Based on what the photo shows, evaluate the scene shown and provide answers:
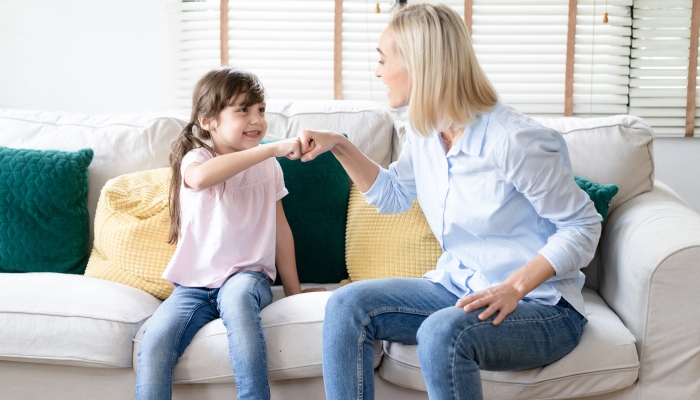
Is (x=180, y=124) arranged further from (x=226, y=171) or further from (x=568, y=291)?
(x=568, y=291)

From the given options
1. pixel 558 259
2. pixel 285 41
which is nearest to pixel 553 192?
pixel 558 259

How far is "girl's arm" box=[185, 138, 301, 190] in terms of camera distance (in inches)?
60.4

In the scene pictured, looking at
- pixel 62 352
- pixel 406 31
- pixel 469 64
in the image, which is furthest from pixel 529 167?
pixel 62 352

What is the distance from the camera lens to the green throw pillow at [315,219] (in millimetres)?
1913

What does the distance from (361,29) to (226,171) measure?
1.21m

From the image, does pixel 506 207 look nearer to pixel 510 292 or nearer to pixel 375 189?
pixel 510 292

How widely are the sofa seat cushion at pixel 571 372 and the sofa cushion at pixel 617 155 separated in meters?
0.56

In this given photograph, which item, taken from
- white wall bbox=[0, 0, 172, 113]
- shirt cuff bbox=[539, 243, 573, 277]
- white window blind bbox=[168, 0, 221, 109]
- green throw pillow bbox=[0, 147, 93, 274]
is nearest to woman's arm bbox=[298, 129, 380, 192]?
shirt cuff bbox=[539, 243, 573, 277]

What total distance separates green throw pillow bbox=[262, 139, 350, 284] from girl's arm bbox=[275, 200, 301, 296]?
99 mm

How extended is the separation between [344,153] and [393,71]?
10.3 inches

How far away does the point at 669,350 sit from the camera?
4.63ft

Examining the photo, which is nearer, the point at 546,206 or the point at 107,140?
the point at 546,206

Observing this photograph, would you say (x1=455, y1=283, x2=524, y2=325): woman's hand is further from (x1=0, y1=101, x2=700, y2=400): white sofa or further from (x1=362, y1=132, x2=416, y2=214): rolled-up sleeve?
(x1=362, y1=132, x2=416, y2=214): rolled-up sleeve

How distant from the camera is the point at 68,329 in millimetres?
1534
